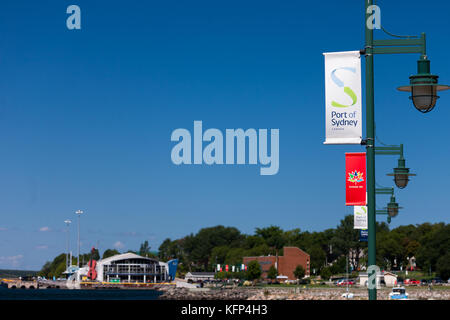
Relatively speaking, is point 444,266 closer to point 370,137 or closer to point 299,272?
point 299,272

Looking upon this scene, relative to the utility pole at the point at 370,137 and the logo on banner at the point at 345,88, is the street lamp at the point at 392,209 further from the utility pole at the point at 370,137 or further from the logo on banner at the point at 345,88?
the utility pole at the point at 370,137

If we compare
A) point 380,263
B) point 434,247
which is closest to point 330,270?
point 380,263

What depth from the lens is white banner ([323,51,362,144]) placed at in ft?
45.5

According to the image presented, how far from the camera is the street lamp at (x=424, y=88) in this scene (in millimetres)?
13250

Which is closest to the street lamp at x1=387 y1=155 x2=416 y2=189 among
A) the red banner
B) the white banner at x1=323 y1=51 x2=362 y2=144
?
the red banner

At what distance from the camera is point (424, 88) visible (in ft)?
43.5

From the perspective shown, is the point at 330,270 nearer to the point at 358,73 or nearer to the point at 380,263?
the point at 380,263

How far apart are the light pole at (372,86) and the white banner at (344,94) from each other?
1.13 ft

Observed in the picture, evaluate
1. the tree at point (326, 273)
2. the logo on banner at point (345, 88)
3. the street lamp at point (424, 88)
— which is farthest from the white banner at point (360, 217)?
the tree at point (326, 273)

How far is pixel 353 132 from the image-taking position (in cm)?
1399

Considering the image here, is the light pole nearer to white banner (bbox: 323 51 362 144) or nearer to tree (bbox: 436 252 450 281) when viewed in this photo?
white banner (bbox: 323 51 362 144)

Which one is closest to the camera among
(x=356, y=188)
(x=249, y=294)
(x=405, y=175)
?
(x=356, y=188)
